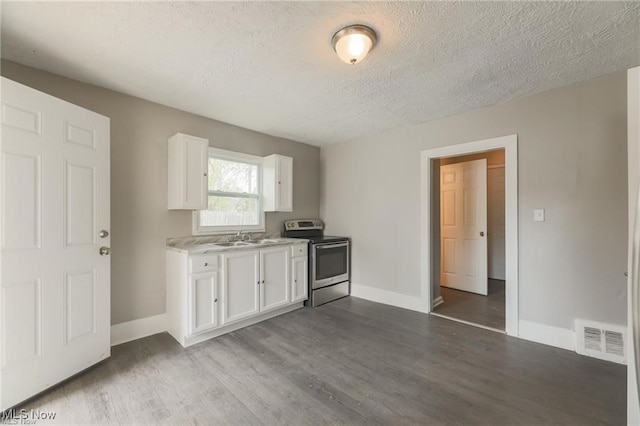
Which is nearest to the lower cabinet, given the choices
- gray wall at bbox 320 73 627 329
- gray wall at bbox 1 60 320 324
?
gray wall at bbox 1 60 320 324

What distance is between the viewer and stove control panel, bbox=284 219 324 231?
4008mm

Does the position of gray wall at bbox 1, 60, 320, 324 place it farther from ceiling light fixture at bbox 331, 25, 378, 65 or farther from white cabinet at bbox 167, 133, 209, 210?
ceiling light fixture at bbox 331, 25, 378, 65

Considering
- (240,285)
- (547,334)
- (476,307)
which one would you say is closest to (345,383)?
(240,285)

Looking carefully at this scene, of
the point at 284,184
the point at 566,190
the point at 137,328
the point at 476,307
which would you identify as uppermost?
the point at 284,184

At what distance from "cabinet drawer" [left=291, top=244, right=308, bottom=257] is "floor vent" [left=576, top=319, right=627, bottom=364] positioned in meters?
2.79

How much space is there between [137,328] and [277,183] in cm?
221

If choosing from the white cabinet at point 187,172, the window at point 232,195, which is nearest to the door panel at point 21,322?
the white cabinet at point 187,172

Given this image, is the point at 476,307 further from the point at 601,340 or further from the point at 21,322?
the point at 21,322

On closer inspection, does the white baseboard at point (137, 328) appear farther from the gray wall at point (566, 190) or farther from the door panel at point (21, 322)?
the gray wall at point (566, 190)

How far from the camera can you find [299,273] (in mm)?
3475

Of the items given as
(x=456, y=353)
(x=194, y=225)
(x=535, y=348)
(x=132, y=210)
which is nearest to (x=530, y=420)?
(x=456, y=353)

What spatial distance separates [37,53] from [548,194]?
4.36 m

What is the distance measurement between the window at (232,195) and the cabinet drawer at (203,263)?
64 centimetres

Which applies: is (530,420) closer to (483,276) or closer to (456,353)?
(456,353)
